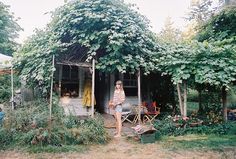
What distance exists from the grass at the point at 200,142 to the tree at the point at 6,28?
19.5 metres

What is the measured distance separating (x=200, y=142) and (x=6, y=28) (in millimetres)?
23443

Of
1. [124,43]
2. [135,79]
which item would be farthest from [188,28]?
[124,43]

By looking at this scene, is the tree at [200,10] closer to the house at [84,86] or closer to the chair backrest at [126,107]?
the house at [84,86]

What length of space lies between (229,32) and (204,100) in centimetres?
427

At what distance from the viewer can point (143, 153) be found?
7.36 metres

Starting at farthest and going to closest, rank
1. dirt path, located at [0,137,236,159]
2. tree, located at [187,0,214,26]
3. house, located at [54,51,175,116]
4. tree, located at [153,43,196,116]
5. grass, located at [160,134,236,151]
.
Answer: tree, located at [187,0,214,26] < house, located at [54,51,175,116] < tree, located at [153,43,196,116] < grass, located at [160,134,236,151] < dirt path, located at [0,137,236,159]

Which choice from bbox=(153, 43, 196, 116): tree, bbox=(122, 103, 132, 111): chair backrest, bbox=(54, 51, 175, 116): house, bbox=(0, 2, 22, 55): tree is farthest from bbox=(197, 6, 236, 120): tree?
bbox=(0, 2, 22, 55): tree

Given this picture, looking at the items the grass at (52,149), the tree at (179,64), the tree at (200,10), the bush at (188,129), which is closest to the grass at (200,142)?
the bush at (188,129)

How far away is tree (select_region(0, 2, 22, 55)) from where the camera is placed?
2470cm

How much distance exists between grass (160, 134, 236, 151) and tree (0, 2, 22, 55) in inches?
768

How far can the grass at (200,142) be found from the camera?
7.92m

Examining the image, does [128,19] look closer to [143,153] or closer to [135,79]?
[135,79]

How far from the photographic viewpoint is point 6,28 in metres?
26.2

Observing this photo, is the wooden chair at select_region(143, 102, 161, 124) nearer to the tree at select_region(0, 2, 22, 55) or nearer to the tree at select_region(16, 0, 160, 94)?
the tree at select_region(16, 0, 160, 94)
